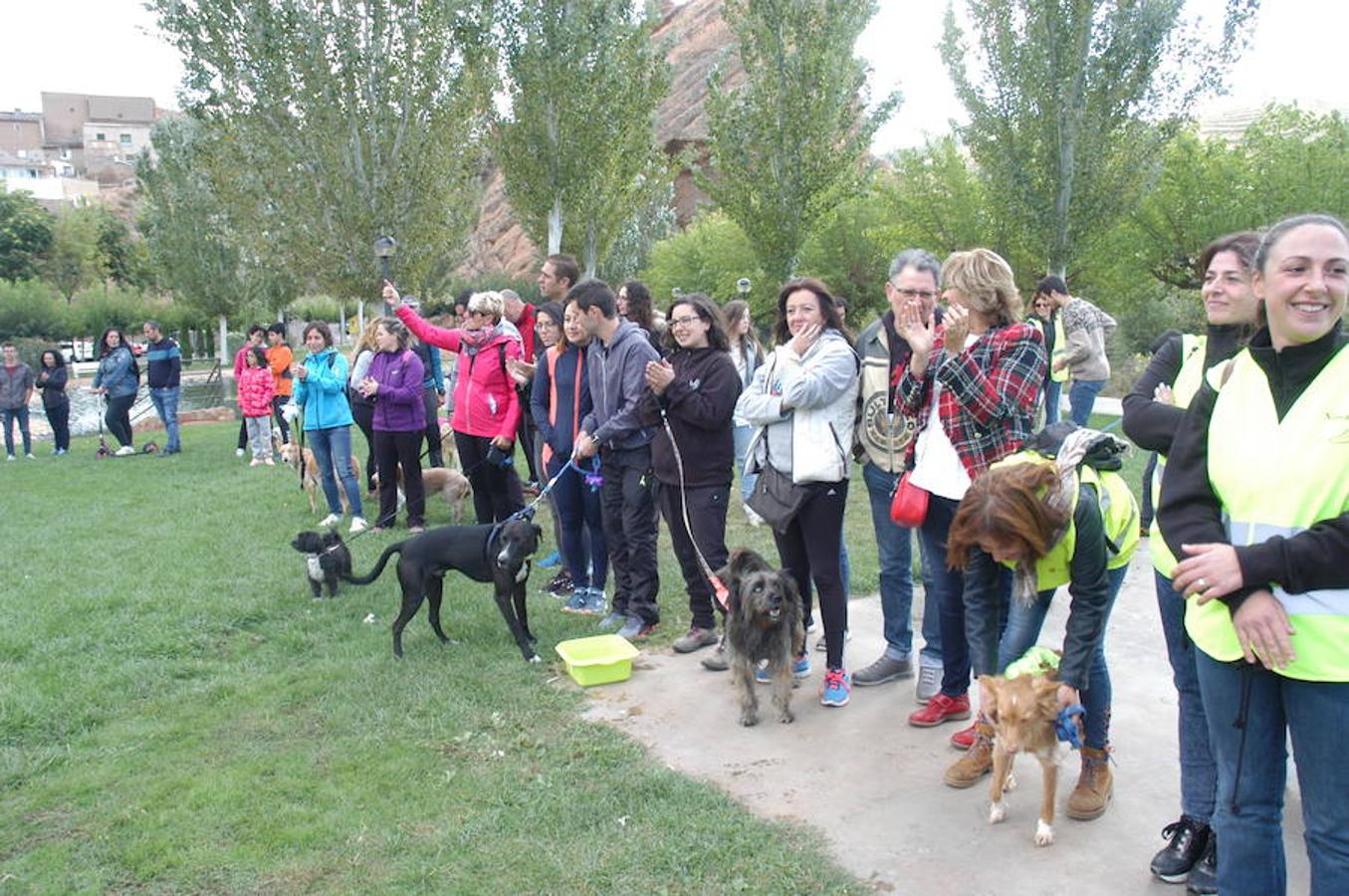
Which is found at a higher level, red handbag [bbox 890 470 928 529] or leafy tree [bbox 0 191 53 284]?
leafy tree [bbox 0 191 53 284]

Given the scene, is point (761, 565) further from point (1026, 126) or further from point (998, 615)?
point (1026, 126)

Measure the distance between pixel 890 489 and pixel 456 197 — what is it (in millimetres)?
14092

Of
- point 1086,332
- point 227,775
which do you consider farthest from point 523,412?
point 1086,332

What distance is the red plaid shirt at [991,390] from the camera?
12.0 feet

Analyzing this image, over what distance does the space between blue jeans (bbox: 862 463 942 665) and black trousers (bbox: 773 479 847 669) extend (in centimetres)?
20

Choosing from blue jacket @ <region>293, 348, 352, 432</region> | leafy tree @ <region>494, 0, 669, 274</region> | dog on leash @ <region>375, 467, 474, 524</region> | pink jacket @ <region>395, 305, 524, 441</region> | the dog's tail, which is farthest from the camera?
leafy tree @ <region>494, 0, 669, 274</region>

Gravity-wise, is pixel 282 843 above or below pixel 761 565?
below

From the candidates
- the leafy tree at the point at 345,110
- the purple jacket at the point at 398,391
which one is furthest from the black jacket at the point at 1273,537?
the leafy tree at the point at 345,110

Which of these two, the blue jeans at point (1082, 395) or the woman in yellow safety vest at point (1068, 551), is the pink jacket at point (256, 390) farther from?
the woman in yellow safety vest at point (1068, 551)

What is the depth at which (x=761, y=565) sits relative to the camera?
182 inches

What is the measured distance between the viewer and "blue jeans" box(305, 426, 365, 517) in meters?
8.67

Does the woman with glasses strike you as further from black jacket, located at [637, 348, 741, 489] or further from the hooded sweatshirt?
the hooded sweatshirt

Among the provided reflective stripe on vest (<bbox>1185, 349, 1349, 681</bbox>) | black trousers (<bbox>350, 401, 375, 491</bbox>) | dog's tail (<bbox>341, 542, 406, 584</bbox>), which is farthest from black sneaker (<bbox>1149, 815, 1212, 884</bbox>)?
black trousers (<bbox>350, 401, 375, 491</bbox>)

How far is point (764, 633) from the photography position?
4.42 m
